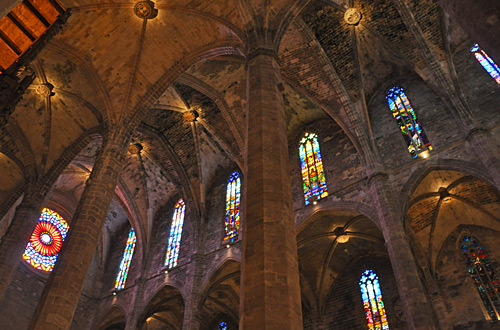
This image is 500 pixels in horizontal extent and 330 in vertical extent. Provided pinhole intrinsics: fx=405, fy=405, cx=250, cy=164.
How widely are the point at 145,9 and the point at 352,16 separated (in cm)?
663

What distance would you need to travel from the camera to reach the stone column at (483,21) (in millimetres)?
3025

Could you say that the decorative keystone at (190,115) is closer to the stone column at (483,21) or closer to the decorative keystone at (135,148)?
the decorative keystone at (135,148)

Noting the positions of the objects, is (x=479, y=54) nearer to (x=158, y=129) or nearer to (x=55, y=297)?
(x=158, y=129)

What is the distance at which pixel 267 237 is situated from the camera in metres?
5.65

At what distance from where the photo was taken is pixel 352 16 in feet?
43.8

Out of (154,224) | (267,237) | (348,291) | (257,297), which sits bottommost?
(257,297)

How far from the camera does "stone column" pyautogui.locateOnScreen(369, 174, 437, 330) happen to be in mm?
8719

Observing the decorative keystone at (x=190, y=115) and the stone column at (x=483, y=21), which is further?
the decorative keystone at (x=190, y=115)

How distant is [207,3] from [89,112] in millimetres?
5694

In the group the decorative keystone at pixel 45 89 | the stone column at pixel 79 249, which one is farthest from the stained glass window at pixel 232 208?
the decorative keystone at pixel 45 89

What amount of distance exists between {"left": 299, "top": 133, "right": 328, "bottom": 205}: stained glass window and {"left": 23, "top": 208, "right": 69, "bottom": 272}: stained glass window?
1046cm

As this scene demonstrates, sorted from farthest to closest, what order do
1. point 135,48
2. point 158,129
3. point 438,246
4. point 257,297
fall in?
1. point 158,129
2. point 438,246
3. point 135,48
4. point 257,297

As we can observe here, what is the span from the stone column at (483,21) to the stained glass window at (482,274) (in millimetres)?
10916

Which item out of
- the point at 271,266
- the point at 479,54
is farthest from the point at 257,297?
the point at 479,54
